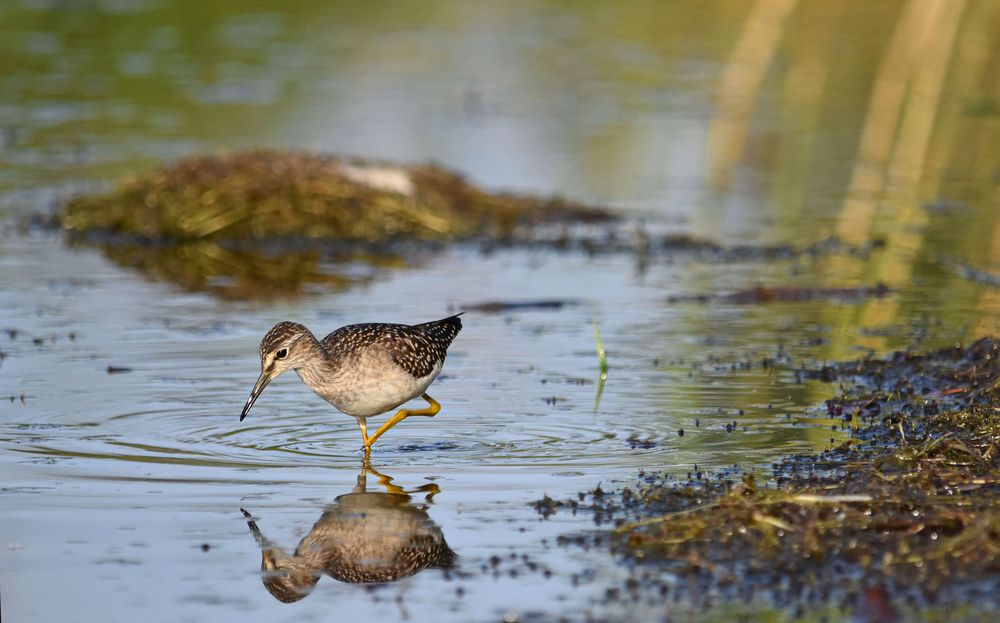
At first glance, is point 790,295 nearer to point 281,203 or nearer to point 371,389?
point 371,389

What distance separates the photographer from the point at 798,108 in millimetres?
22391

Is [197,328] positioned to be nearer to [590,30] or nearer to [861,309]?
[861,309]

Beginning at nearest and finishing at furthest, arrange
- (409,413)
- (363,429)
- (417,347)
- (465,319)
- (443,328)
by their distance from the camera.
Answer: (363,429)
(417,347)
(409,413)
(443,328)
(465,319)

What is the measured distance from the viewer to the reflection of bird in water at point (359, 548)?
6.21m

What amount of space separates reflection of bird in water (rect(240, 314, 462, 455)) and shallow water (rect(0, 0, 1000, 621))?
28 centimetres

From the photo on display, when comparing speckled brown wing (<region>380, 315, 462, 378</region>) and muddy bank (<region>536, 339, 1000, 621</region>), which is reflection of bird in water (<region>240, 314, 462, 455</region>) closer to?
speckled brown wing (<region>380, 315, 462, 378</region>)

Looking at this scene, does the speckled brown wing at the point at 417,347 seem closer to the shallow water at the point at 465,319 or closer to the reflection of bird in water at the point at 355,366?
the reflection of bird in water at the point at 355,366

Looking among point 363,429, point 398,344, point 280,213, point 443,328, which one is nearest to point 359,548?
point 363,429

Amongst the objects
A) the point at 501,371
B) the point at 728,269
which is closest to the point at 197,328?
the point at 501,371

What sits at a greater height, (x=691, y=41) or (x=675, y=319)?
(x=691, y=41)

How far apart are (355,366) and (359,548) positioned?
1870mm

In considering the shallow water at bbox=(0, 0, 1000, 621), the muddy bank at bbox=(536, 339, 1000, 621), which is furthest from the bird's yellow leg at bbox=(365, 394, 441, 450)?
the muddy bank at bbox=(536, 339, 1000, 621)

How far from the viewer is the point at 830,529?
6145 millimetres

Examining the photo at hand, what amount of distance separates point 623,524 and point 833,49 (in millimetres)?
21959
